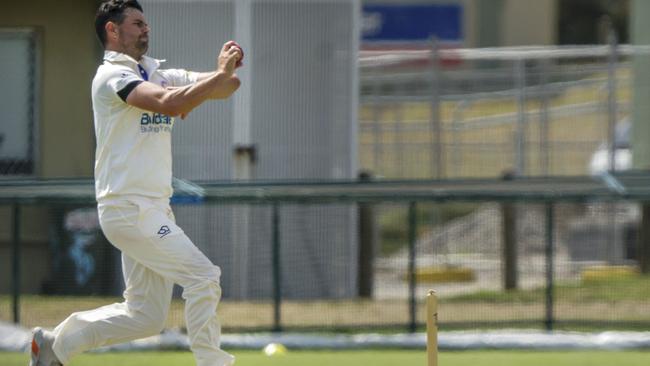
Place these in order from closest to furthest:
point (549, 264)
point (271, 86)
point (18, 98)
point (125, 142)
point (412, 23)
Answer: point (125, 142)
point (549, 264)
point (271, 86)
point (18, 98)
point (412, 23)

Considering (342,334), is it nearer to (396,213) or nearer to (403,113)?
(396,213)

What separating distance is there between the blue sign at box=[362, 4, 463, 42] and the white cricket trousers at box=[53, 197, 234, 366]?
11.5 metres

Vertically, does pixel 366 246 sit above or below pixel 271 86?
below

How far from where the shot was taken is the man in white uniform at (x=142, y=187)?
25.3ft

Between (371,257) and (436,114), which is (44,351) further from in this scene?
(436,114)

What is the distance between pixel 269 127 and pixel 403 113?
3810 millimetres

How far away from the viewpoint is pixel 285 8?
1570 centimetres

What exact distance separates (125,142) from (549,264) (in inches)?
236

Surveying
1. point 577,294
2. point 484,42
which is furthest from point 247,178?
point 484,42

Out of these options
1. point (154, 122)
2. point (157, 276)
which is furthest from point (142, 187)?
point (157, 276)

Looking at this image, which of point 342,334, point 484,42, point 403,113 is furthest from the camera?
point 484,42

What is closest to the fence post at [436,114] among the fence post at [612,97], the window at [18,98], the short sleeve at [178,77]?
the fence post at [612,97]

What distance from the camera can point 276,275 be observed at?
12875 millimetres

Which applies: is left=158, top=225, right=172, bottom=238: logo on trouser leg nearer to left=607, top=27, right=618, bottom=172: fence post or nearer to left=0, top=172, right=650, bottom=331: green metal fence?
left=0, top=172, right=650, bottom=331: green metal fence
